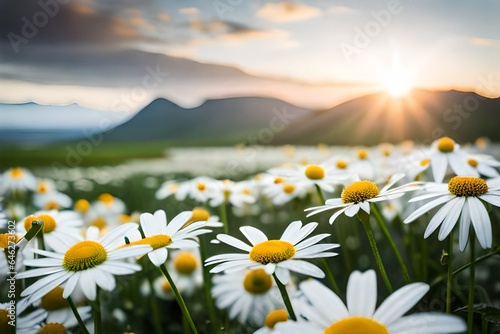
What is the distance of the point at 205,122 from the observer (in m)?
0.84

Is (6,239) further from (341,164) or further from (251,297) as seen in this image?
(341,164)

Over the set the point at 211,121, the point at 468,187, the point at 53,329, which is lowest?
the point at 53,329

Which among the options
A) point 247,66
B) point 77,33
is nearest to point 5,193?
point 77,33

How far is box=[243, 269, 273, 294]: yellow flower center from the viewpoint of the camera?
0.44 meters

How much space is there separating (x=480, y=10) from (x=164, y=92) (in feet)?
1.41

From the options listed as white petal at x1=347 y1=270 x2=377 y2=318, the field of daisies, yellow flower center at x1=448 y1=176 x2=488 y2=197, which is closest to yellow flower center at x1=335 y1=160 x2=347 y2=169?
the field of daisies

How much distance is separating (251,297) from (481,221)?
0.68ft

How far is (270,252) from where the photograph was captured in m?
0.30

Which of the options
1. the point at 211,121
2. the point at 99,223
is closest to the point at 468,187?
the point at 99,223

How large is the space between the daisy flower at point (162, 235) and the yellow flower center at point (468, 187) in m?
0.17

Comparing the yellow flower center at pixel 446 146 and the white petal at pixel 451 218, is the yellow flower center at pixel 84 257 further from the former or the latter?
the yellow flower center at pixel 446 146

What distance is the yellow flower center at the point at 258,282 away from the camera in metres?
0.44

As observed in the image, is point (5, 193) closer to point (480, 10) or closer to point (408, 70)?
point (408, 70)

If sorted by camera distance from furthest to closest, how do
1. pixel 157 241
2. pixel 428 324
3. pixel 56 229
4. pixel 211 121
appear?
1. pixel 211 121
2. pixel 56 229
3. pixel 157 241
4. pixel 428 324
